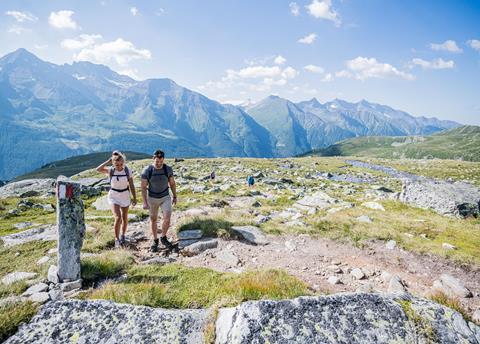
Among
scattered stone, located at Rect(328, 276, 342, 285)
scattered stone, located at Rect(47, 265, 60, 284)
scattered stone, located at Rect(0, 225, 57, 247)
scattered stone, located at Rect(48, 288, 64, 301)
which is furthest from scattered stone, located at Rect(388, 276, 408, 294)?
scattered stone, located at Rect(0, 225, 57, 247)

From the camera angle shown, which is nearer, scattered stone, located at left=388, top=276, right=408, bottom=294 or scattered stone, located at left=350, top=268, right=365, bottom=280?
scattered stone, located at left=388, top=276, right=408, bottom=294

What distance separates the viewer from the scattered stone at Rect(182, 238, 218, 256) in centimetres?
971

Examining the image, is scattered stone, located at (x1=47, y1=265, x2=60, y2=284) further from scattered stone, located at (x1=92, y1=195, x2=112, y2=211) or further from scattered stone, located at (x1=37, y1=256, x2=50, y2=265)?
scattered stone, located at (x1=92, y1=195, x2=112, y2=211)

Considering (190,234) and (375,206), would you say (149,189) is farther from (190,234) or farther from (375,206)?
(375,206)

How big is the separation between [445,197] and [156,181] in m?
15.8

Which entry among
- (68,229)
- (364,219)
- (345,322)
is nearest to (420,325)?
(345,322)

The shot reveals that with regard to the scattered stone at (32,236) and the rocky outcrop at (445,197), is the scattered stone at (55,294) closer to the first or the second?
the scattered stone at (32,236)

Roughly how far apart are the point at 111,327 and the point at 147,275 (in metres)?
3.11

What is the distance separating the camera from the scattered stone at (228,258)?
8981 millimetres

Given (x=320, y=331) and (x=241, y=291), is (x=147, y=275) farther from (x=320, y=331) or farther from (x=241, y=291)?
(x=320, y=331)

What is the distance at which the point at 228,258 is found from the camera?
930cm

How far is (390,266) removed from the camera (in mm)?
9000

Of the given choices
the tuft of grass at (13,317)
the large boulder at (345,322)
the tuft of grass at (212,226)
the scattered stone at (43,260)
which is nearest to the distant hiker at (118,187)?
the scattered stone at (43,260)

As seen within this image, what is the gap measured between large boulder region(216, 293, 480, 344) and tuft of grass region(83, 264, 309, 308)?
1.13 metres
